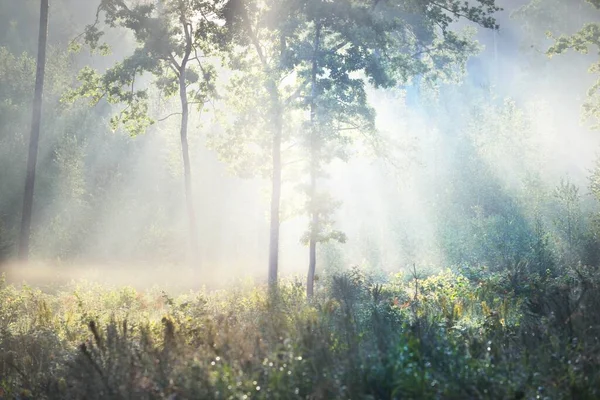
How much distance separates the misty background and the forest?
17cm

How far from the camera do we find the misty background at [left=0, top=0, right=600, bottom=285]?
24.2 meters

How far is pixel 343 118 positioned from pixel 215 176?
84.1ft

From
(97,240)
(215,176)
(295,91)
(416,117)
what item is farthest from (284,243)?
(416,117)

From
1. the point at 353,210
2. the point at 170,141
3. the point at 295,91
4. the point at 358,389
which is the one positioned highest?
the point at 170,141

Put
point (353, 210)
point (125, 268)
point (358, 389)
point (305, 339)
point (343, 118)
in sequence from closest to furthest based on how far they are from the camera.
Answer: point (358, 389), point (305, 339), point (343, 118), point (125, 268), point (353, 210)

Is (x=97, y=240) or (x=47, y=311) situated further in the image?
(x=97, y=240)

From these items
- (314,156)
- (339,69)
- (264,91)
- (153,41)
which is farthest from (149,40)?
(314,156)

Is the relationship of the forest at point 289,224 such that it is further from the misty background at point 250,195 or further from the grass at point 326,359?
the misty background at point 250,195

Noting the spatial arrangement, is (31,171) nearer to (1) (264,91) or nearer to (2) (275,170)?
(2) (275,170)

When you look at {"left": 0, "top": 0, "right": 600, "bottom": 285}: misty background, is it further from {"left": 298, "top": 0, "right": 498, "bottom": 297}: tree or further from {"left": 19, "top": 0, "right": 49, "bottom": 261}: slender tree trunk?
{"left": 19, "top": 0, "right": 49, "bottom": 261}: slender tree trunk

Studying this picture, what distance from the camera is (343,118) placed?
1741 cm

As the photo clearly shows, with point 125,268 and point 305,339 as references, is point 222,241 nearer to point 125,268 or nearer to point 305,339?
point 125,268

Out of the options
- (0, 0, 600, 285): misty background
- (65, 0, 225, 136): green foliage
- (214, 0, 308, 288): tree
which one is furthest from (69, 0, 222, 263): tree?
(0, 0, 600, 285): misty background

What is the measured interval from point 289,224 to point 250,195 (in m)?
5.37
